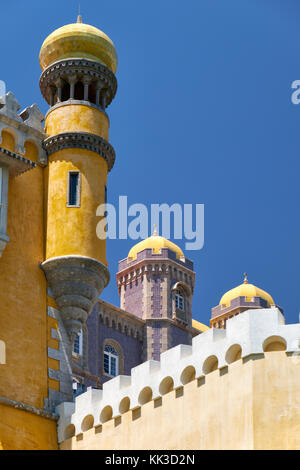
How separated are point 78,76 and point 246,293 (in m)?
42.1

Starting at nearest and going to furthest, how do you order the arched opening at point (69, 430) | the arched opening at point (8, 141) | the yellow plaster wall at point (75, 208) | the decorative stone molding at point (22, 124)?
the arched opening at point (69, 430)
the yellow plaster wall at point (75, 208)
the arched opening at point (8, 141)
the decorative stone molding at point (22, 124)

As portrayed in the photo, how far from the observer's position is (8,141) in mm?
28766

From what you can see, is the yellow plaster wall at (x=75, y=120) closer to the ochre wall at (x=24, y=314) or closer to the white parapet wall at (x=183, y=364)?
the ochre wall at (x=24, y=314)

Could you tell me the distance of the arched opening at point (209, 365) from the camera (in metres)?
23.2

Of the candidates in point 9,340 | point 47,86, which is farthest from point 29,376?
point 47,86

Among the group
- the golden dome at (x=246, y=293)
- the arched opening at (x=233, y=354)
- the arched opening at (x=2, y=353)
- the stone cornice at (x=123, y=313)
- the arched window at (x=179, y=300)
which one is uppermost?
the golden dome at (x=246, y=293)

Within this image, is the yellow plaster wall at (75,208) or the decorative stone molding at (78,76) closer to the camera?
the yellow plaster wall at (75,208)

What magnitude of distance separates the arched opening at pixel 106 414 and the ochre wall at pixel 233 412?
136cm

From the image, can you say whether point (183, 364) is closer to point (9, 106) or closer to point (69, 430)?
point (69, 430)

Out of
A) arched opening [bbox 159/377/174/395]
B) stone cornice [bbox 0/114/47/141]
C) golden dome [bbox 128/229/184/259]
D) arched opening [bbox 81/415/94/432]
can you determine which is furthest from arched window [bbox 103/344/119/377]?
arched opening [bbox 159/377/174/395]

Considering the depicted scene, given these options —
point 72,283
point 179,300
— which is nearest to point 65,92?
point 72,283

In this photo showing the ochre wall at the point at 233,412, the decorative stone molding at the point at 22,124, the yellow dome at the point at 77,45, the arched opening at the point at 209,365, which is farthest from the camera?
the yellow dome at the point at 77,45

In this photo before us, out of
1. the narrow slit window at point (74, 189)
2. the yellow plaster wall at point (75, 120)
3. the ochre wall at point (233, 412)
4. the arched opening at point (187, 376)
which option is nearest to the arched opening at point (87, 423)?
the ochre wall at point (233, 412)

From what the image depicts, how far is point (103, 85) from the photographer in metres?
30.5
